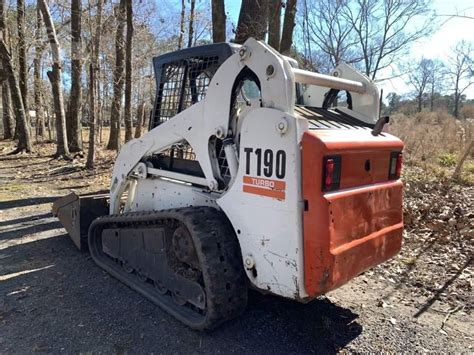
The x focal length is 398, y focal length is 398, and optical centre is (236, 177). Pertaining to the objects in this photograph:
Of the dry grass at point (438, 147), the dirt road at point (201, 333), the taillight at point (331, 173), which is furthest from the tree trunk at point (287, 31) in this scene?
the taillight at point (331, 173)

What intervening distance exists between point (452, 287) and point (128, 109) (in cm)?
1033

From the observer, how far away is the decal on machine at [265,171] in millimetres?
2625

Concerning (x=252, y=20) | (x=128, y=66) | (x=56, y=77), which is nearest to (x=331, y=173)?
(x=252, y=20)

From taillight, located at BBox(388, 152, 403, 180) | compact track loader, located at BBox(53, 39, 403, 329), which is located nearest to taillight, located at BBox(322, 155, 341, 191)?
compact track loader, located at BBox(53, 39, 403, 329)

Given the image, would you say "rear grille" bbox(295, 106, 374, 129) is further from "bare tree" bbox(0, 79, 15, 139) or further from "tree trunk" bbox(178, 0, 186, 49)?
"bare tree" bbox(0, 79, 15, 139)

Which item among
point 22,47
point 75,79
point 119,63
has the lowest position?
point 75,79

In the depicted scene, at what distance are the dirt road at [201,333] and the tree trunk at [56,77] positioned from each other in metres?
10.2

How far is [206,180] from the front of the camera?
132 inches

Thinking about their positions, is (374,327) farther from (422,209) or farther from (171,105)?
(422,209)

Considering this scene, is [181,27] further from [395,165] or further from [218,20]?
[395,165]

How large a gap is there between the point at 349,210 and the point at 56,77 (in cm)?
1341

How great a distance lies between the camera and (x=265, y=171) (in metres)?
2.71

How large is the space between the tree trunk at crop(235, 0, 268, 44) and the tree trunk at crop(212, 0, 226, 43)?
3.17 feet

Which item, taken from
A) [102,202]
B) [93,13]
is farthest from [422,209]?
[93,13]
